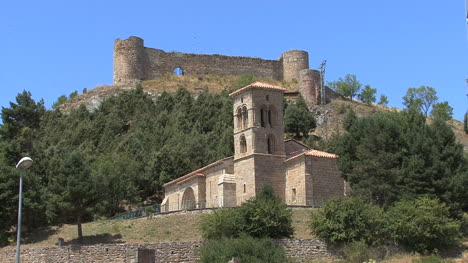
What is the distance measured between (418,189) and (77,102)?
171ft

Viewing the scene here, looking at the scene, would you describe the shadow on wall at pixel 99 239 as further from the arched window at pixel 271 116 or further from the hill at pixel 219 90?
the hill at pixel 219 90

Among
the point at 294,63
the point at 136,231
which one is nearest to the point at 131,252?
the point at 136,231

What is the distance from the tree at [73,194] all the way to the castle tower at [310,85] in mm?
38057

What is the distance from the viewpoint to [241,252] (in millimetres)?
28984

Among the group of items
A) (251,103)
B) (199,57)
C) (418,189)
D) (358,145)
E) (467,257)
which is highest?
(199,57)

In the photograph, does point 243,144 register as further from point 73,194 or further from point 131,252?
point 131,252

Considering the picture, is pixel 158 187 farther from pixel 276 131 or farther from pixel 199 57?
pixel 199 57

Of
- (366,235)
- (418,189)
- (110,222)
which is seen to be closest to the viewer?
(366,235)

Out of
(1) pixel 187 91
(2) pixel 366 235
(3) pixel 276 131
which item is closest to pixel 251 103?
(3) pixel 276 131

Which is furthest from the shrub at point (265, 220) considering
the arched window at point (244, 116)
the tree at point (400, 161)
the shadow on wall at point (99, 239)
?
the arched window at point (244, 116)

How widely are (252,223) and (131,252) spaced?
6.46m

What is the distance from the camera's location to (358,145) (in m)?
40.8

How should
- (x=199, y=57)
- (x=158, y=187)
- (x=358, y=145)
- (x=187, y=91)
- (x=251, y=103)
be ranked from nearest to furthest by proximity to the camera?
(x=358, y=145) → (x=251, y=103) → (x=158, y=187) → (x=187, y=91) → (x=199, y=57)

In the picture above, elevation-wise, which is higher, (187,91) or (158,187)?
(187,91)
